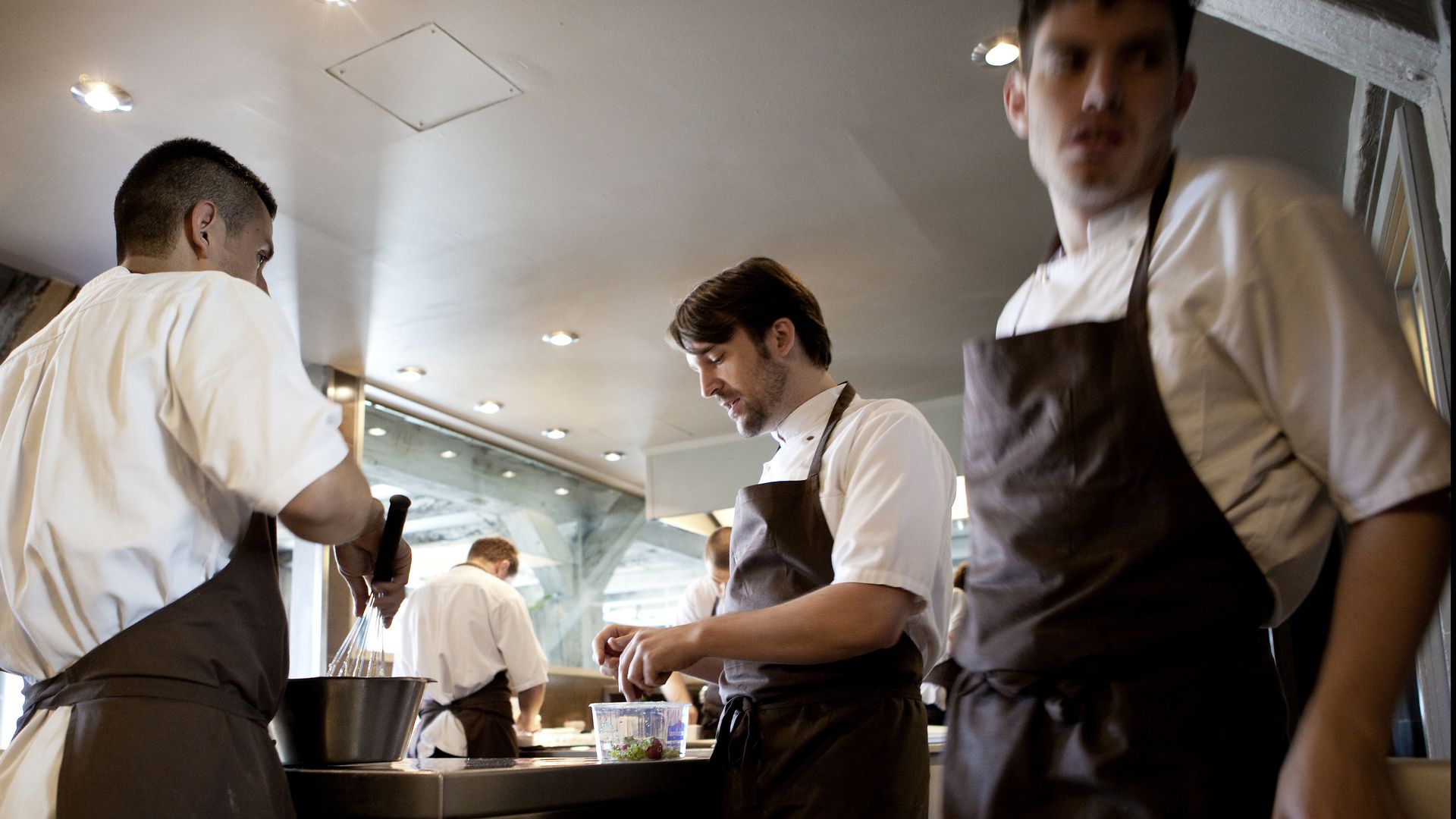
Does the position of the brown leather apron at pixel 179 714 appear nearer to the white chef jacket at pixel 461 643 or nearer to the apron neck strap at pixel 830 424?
the apron neck strap at pixel 830 424

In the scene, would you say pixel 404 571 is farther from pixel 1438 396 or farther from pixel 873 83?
pixel 873 83

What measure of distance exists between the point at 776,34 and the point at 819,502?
5.31ft

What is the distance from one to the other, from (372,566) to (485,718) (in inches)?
116

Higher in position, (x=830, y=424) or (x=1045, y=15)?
(x=1045, y=15)

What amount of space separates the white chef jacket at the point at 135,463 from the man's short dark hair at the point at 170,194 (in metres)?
0.22

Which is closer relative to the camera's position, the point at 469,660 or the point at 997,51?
the point at 997,51

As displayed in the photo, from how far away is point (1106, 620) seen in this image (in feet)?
2.71

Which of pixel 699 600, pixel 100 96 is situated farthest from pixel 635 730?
pixel 699 600

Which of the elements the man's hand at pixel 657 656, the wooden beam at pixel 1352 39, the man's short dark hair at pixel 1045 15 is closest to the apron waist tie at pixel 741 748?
the man's hand at pixel 657 656

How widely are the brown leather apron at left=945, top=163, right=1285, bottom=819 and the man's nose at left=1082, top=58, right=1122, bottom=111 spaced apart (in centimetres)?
8

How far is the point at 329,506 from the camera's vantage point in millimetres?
1205

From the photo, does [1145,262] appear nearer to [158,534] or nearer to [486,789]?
[486,789]

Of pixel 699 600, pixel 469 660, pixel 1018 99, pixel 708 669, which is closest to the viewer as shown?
pixel 1018 99

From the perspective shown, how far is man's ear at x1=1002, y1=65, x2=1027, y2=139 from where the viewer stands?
1.03 metres
